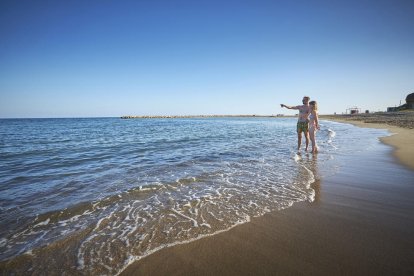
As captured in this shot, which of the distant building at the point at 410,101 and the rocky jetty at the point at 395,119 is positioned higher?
the distant building at the point at 410,101

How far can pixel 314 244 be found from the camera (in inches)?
114

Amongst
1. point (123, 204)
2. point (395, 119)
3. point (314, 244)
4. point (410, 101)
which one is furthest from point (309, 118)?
point (410, 101)

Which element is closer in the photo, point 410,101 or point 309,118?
point 309,118

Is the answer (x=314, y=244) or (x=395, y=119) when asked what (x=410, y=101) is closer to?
(x=395, y=119)

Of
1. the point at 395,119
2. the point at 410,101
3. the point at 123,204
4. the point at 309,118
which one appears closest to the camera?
the point at 123,204

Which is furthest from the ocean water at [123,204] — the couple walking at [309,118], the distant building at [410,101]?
the distant building at [410,101]

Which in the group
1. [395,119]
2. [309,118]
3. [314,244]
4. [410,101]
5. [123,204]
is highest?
[410,101]

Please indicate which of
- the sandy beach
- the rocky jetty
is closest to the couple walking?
the sandy beach

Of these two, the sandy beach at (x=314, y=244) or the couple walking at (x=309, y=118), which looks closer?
the sandy beach at (x=314, y=244)

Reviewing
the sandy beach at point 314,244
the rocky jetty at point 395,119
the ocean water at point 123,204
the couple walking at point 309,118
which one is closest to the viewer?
the sandy beach at point 314,244

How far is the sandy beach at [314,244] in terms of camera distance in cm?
246

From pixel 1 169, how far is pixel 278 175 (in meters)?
10.2

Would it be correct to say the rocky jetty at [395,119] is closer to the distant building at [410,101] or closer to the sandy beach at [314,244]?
the distant building at [410,101]

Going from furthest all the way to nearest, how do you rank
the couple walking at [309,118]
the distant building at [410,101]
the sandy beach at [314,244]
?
the distant building at [410,101] → the couple walking at [309,118] → the sandy beach at [314,244]
